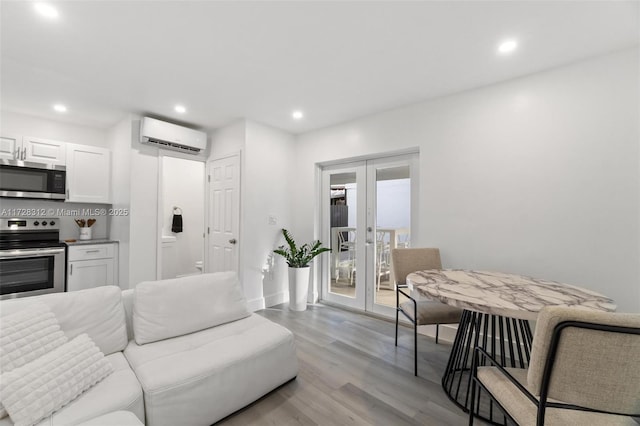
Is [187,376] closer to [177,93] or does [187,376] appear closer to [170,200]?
[177,93]

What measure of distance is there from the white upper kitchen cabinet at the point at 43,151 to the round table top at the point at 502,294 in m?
4.39

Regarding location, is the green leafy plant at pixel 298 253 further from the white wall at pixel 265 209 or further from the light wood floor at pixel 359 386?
the light wood floor at pixel 359 386

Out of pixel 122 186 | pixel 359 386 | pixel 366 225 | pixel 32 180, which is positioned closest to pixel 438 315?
pixel 359 386

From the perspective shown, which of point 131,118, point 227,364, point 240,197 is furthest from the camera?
point 240,197

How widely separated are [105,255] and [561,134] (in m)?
5.07

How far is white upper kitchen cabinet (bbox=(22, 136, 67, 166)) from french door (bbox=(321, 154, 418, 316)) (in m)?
3.40

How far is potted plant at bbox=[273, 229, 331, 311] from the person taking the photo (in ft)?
11.9

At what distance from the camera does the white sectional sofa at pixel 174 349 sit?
4.41 ft

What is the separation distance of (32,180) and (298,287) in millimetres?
3468

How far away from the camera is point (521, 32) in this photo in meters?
1.90

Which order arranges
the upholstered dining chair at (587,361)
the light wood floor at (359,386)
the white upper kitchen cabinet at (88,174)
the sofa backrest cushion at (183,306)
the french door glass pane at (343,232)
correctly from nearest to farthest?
the upholstered dining chair at (587,361) < the light wood floor at (359,386) < the sofa backrest cushion at (183,306) < the white upper kitchen cabinet at (88,174) < the french door glass pane at (343,232)

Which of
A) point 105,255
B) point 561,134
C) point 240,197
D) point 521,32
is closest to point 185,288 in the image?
point 240,197

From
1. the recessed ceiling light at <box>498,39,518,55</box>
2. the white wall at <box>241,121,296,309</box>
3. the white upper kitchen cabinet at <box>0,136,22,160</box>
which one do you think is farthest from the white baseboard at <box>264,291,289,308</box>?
the recessed ceiling light at <box>498,39,518,55</box>

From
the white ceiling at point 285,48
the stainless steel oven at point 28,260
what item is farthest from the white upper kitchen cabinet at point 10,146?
the stainless steel oven at point 28,260
